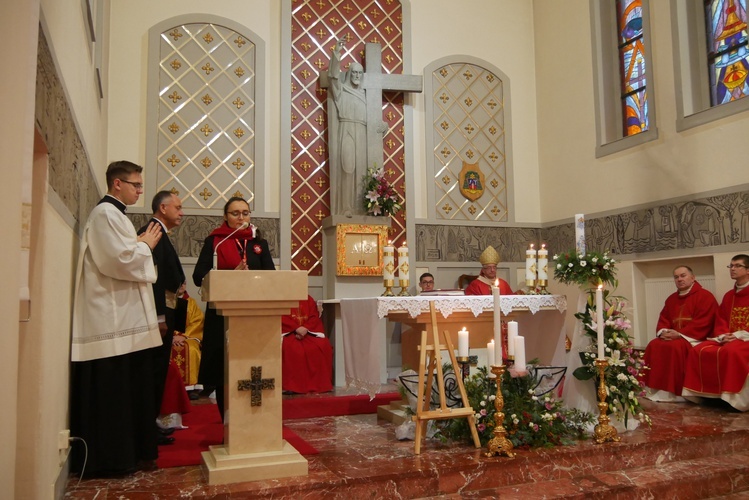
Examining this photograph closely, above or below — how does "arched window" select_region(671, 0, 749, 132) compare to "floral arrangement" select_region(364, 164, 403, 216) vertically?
above

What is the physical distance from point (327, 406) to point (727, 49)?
20.5 ft

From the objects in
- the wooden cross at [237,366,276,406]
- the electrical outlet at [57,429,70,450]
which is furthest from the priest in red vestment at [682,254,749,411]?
the electrical outlet at [57,429,70,450]

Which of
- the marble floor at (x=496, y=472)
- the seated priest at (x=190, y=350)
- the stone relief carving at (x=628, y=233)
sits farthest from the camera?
the stone relief carving at (x=628, y=233)

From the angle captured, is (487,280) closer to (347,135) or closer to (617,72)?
(347,135)

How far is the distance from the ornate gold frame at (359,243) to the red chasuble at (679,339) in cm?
336

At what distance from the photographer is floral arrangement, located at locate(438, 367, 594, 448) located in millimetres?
4391

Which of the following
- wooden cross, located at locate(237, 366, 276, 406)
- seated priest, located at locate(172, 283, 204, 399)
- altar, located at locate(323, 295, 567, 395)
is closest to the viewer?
wooden cross, located at locate(237, 366, 276, 406)

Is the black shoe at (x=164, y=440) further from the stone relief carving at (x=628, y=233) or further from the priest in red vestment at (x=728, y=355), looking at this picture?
the stone relief carving at (x=628, y=233)

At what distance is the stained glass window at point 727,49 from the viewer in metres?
7.20

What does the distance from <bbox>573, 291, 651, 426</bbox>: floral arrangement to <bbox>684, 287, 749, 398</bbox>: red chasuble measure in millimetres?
1313

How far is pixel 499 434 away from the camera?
4.15 metres

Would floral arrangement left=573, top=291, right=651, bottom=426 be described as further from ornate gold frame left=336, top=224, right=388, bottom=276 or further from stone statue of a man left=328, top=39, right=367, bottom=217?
stone statue of a man left=328, top=39, right=367, bottom=217

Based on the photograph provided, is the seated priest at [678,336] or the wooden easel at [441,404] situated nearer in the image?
the wooden easel at [441,404]

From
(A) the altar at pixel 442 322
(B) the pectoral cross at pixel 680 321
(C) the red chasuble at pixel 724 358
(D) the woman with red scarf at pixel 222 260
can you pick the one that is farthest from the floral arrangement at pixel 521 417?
(B) the pectoral cross at pixel 680 321
